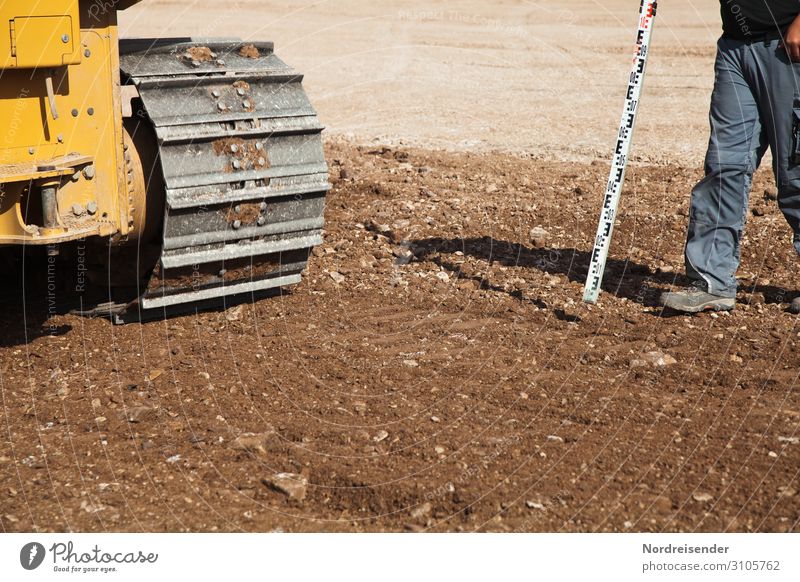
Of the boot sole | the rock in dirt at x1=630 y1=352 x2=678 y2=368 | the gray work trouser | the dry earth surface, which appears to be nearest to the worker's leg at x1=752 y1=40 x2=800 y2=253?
the gray work trouser

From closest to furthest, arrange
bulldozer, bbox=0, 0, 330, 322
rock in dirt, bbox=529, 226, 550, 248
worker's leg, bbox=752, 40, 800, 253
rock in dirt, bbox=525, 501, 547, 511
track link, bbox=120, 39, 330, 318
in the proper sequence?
1. rock in dirt, bbox=525, 501, 547, 511
2. bulldozer, bbox=0, 0, 330, 322
3. track link, bbox=120, 39, 330, 318
4. worker's leg, bbox=752, 40, 800, 253
5. rock in dirt, bbox=529, 226, 550, 248

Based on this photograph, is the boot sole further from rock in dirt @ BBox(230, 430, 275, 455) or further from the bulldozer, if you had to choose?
rock in dirt @ BBox(230, 430, 275, 455)

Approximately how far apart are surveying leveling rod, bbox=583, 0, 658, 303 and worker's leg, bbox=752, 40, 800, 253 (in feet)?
1.84

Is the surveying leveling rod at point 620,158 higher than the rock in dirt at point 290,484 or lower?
higher

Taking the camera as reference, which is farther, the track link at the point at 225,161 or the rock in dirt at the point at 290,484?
the track link at the point at 225,161

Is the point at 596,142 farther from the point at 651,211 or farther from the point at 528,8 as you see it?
the point at 528,8

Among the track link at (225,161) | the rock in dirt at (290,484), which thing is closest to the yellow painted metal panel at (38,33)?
the track link at (225,161)

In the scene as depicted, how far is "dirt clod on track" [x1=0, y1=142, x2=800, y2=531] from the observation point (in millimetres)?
4117

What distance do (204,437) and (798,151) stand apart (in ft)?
10.6

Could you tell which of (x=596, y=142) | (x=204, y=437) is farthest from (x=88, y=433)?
(x=596, y=142)

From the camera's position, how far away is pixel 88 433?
478 cm

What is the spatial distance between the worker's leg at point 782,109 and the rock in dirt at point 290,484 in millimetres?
Result: 3020

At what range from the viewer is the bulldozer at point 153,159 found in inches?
187

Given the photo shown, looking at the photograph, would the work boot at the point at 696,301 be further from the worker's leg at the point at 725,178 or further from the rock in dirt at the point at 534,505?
the rock in dirt at the point at 534,505
